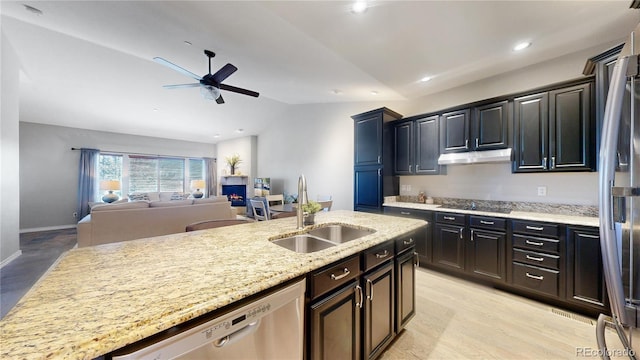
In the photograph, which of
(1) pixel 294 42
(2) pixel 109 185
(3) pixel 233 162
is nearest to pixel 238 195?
(3) pixel 233 162

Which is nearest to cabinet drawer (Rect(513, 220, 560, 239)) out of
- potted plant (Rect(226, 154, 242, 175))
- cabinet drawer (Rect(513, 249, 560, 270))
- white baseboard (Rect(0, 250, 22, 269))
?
cabinet drawer (Rect(513, 249, 560, 270))

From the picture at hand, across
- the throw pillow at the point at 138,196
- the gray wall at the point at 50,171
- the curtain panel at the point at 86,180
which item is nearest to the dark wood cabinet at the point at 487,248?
the throw pillow at the point at 138,196

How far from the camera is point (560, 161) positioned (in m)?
2.40

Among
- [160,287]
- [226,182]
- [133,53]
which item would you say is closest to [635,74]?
[160,287]

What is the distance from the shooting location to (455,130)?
3.17 meters

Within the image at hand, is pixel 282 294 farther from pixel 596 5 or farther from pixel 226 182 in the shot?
pixel 226 182

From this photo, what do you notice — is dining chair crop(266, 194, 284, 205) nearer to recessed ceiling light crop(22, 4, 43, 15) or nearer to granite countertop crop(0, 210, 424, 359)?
granite countertop crop(0, 210, 424, 359)

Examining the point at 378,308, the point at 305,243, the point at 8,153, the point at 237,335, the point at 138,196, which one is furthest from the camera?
the point at 138,196

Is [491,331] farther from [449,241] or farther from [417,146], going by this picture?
[417,146]

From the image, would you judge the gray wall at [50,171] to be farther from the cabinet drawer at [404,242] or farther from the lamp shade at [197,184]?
the cabinet drawer at [404,242]

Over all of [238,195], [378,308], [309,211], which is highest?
[309,211]

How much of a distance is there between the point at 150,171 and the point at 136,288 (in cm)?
859

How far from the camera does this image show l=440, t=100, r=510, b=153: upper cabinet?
2791 mm

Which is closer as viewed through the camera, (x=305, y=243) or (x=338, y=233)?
(x=305, y=243)
